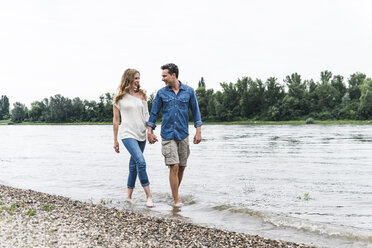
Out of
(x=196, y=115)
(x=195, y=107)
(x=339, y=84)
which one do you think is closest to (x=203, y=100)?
(x=339, y=84)

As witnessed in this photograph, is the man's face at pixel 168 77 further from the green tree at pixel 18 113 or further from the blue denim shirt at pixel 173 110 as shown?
the green tree at pixel 18 113

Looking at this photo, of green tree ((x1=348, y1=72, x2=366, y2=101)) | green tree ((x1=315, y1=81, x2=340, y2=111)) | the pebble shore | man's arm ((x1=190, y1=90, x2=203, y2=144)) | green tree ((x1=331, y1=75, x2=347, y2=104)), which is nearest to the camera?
the pebble shore

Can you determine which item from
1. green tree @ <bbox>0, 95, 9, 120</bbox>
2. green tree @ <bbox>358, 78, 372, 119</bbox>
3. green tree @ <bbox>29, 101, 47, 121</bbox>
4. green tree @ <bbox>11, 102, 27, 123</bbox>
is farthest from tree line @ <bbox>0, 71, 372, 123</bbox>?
green tree @ <bbox>0, 95, 9, 120</bbox>

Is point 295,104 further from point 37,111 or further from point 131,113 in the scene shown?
point 37,111

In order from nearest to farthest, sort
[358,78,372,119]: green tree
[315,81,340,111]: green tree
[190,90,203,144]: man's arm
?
1. [190,90,203,144]: man's arm
2. [358,78,372,119]: green tree
3. [315,81,340,111]: green tree

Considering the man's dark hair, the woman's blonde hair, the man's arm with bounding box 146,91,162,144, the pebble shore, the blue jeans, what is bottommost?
the pebble shore

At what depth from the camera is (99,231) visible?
18.4ft

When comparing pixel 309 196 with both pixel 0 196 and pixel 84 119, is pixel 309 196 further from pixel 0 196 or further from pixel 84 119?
pixel 84 119

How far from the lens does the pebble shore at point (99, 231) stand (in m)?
5.15

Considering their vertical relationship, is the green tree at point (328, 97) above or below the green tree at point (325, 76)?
below

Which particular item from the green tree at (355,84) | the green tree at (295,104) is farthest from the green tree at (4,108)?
the green tree at (355,84)

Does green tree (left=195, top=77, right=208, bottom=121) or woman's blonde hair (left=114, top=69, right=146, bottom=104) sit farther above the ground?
green tree (left=195, top=77, right=208, bottom=121)

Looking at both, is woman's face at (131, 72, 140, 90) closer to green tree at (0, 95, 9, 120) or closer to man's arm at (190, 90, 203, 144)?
man's arm at (190, 90, 203, 144)

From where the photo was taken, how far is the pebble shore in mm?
5148
